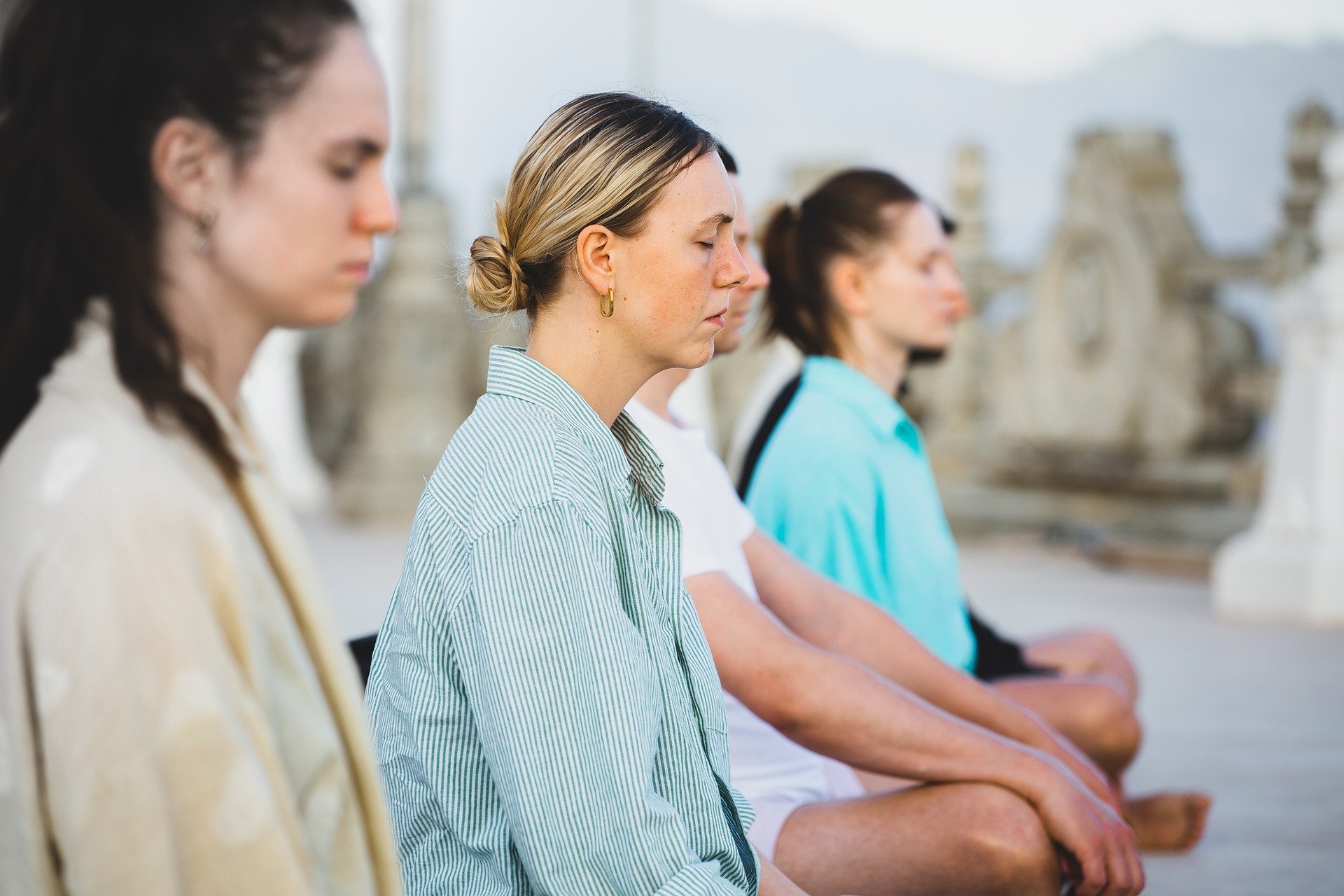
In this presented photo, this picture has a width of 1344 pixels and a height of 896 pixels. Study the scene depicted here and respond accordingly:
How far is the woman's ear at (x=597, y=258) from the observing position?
5.23 ft

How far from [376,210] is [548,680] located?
1.44 ft

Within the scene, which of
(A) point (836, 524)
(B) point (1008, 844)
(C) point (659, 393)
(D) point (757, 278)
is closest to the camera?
(B) point (1008, 844)

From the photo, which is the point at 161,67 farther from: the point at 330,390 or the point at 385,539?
the point at 330,390

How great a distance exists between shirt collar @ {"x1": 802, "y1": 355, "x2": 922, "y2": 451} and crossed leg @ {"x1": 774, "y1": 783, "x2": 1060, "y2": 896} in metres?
0.96

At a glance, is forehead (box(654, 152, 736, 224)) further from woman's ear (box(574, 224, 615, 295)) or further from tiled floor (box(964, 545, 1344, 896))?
tiled floor (box(964, 545, 1344, 896))

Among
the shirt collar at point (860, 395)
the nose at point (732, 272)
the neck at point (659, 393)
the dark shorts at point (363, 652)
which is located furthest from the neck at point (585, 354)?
the shirt collar at point (860, 395)

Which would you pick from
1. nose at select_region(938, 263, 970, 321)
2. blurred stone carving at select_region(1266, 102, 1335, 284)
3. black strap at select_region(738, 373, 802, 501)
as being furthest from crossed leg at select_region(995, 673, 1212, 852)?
blurred stone carving at select_region(1266, 102, 1335, 284)

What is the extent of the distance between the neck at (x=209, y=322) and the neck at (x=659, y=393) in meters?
1.08

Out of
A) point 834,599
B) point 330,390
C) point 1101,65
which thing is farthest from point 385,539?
point 1101,65

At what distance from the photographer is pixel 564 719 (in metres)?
1.32

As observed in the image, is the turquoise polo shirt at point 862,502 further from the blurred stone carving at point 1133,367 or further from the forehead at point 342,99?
the blurred stone carving at point 1133,367

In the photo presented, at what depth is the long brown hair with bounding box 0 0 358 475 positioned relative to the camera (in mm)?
1053

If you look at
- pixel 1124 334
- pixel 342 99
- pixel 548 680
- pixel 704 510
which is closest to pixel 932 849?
pixel 704 510

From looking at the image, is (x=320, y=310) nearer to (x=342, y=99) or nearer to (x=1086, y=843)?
(x=342, y=99)
